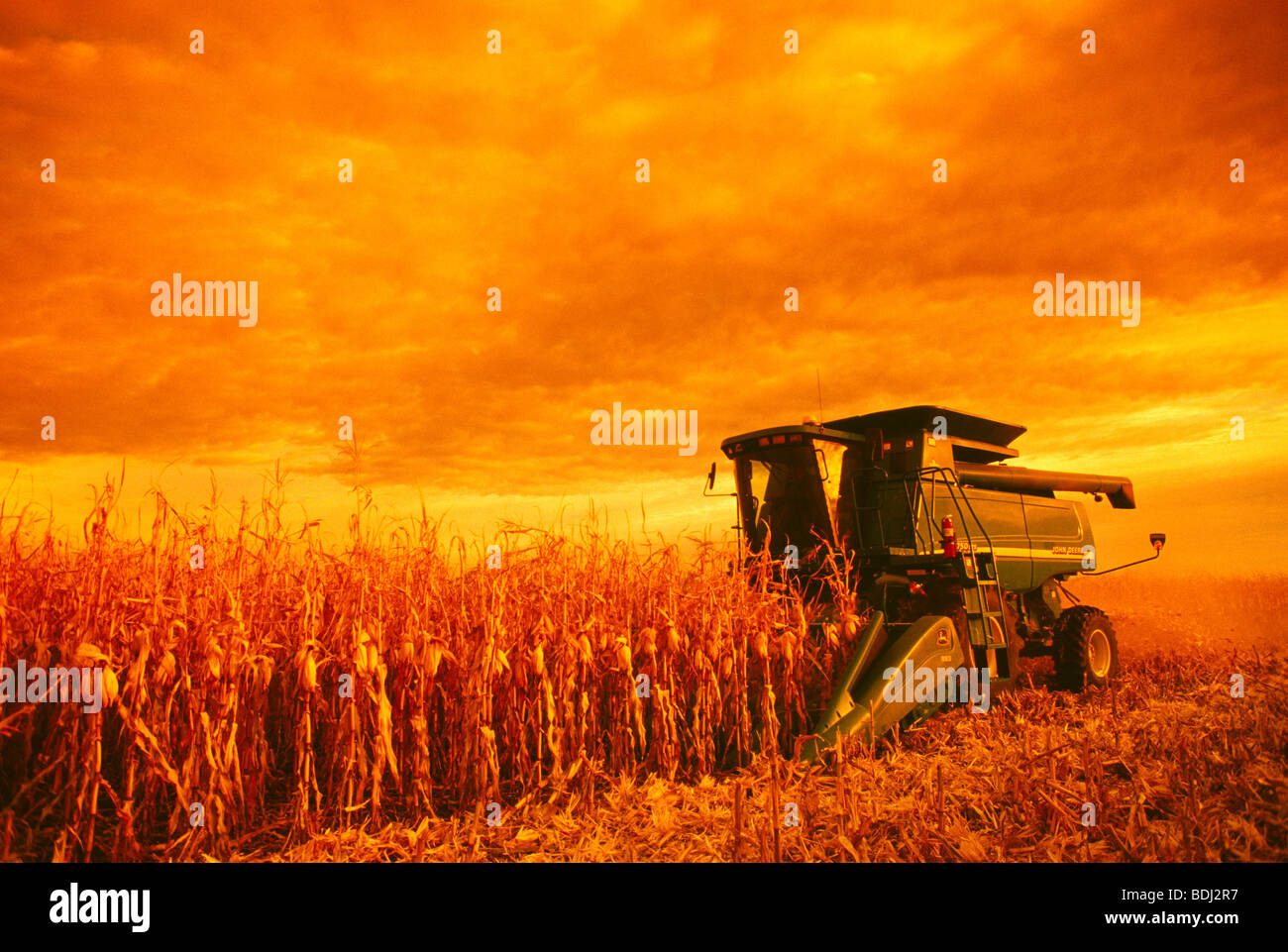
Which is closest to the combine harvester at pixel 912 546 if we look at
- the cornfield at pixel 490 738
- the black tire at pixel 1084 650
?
the black tire at pixel 1084 650

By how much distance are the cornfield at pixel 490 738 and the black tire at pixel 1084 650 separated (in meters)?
2.75

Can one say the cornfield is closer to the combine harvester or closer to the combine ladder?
the combine harvester

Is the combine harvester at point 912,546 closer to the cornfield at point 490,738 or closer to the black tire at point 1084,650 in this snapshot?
the black tire at point 1084,650

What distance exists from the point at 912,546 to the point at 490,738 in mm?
5103

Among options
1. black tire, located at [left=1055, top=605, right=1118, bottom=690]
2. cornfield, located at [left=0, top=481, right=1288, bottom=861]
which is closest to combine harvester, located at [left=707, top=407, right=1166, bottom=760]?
black tire, located at [left=1055, top=605, right=1118, bottom=690]

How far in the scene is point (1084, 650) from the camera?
921 cm

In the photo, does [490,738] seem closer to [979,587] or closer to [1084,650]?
[979,587]

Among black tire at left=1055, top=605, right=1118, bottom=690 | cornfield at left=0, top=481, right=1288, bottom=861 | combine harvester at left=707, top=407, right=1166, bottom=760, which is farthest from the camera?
black tire at left=1055, top=605, right=1118, bottom=690

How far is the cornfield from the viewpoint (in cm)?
416

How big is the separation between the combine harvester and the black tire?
0.6 inches

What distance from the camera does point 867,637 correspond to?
647cm
